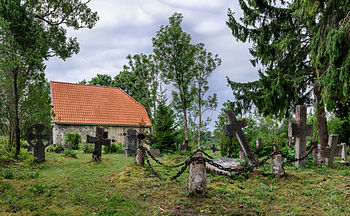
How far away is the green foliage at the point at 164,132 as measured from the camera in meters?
15.5

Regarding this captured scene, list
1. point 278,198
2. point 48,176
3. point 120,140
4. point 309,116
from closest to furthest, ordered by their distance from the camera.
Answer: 1. point 278,198
2. point 48,176
3. point 309,116
4. point 120,140

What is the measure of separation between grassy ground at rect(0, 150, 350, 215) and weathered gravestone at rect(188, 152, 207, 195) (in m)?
0.17

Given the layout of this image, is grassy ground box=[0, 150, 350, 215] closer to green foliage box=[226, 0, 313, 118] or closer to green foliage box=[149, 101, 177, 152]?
green foliage box=[226, 0, 313, 118]

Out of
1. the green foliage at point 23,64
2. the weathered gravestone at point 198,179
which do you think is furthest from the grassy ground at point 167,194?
the green foliage at point 23,64

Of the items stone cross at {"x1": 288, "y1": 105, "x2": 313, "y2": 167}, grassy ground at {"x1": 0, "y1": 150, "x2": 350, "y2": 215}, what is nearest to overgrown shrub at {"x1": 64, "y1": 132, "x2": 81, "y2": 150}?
grassy ground at {"x1": 0, "y1": 150, "x2": 350, "y2": 215}

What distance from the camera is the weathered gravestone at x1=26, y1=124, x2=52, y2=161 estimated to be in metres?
9.61

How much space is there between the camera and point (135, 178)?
6473 millimetres

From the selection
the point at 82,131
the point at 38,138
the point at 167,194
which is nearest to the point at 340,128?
the point at 167,194

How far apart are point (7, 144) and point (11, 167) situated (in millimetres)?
2567

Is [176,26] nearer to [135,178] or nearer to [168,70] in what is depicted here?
[168,70]

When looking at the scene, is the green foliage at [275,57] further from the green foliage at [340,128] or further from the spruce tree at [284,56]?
the green foliage at [340,128]

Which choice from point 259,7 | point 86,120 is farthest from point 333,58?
point 86,120

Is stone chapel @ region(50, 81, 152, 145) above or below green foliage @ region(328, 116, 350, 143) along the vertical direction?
above

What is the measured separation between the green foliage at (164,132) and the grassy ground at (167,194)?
8084mm
